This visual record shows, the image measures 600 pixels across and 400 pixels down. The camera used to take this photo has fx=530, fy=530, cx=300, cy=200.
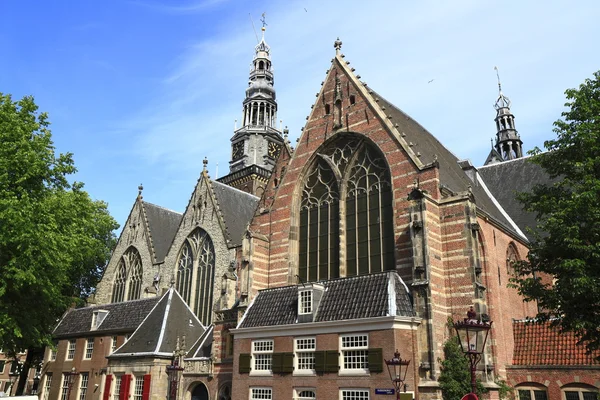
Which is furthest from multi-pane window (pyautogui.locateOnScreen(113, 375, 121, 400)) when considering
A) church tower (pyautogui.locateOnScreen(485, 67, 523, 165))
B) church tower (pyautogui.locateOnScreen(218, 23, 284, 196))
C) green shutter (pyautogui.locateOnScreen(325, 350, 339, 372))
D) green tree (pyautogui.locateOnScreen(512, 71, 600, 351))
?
church tower (pyautogui.locateOnScreen(485, 67, 523, 165))

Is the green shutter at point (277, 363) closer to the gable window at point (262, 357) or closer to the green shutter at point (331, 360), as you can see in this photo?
the gable window at point (262, 357)

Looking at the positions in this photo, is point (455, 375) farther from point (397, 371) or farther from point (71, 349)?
point (71, 349)

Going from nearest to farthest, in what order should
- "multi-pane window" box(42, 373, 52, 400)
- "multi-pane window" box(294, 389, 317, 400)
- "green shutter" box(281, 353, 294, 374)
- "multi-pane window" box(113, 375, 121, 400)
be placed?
"multi-pane window" box(294, 389, 317, 400) → "green shutter" box(281, 353, 294, 374) → "multi-pane window" box(113, 375, 121, 400) → "multi-pane window" box(42, 373, 52, 400)

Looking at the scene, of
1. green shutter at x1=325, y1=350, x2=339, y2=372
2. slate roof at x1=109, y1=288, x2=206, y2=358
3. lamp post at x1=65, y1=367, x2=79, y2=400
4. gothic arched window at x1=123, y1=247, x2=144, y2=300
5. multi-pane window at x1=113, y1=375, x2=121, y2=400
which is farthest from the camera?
gothic arched window at x1=123, y1=247, x2=144, y2=300

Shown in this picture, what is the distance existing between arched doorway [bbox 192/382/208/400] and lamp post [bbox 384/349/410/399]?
11888 millimetres

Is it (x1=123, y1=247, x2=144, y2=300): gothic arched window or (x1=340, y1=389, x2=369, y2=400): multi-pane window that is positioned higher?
(x1=123, y1=247, x2=144, y2=300): gothic arched window

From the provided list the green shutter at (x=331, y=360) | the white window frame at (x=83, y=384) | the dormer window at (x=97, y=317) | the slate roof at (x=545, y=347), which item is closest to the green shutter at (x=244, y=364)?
the green shutter at (x=331, y=360)

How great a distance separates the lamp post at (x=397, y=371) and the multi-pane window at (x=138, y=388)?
15.2m

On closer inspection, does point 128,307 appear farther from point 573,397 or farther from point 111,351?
point 573,397

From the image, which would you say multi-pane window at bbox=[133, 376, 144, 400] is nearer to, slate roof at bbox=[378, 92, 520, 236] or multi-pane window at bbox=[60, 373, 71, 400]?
multi-pane window at bbox=[60, 373, 71, 400]

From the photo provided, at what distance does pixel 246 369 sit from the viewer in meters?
23.2

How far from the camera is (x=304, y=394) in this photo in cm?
2122

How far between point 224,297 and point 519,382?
1511cm

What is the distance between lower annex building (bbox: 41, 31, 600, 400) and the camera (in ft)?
68.0
